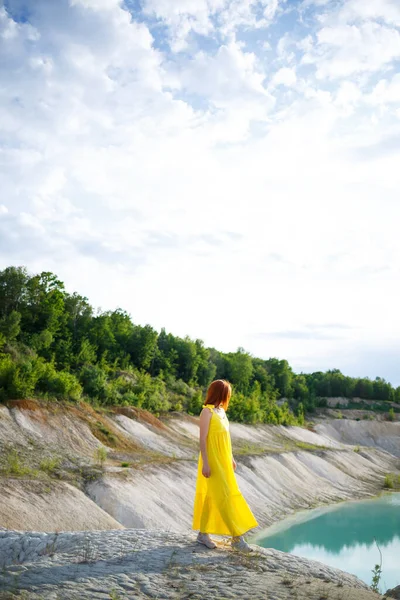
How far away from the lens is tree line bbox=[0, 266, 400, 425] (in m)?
29.3

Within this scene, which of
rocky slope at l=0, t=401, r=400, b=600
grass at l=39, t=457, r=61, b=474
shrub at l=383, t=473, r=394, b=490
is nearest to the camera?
rocky slope at l=0, t=401, r=400, b=600

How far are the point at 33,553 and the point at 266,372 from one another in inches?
2916

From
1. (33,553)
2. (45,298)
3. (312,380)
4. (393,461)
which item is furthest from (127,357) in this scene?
(312,380)

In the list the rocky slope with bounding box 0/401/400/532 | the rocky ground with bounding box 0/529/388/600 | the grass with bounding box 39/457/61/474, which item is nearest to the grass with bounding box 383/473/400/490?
the rocky slope with bounding box 0/401/400/532

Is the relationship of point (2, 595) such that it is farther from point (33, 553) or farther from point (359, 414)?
point (359, 414)

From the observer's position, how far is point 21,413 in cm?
2461

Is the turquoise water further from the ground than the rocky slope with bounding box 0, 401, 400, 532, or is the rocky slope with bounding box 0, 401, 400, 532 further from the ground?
the rocky slope with bounding box 0, 401, 400, 532

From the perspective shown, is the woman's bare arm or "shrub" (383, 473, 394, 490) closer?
the woman's bare arm

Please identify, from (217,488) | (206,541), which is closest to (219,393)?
(217,488)

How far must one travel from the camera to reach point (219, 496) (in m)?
8.12

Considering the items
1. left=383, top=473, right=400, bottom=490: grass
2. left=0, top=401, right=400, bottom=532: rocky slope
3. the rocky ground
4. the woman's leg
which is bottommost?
left=383, top=473, right=400, bottom=490: grass

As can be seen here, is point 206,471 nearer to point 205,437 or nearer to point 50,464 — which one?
point 205,437

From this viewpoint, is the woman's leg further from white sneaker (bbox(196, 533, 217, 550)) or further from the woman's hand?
the woman's hand

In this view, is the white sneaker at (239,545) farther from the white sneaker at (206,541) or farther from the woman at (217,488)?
the white sneaker at (206,541)
